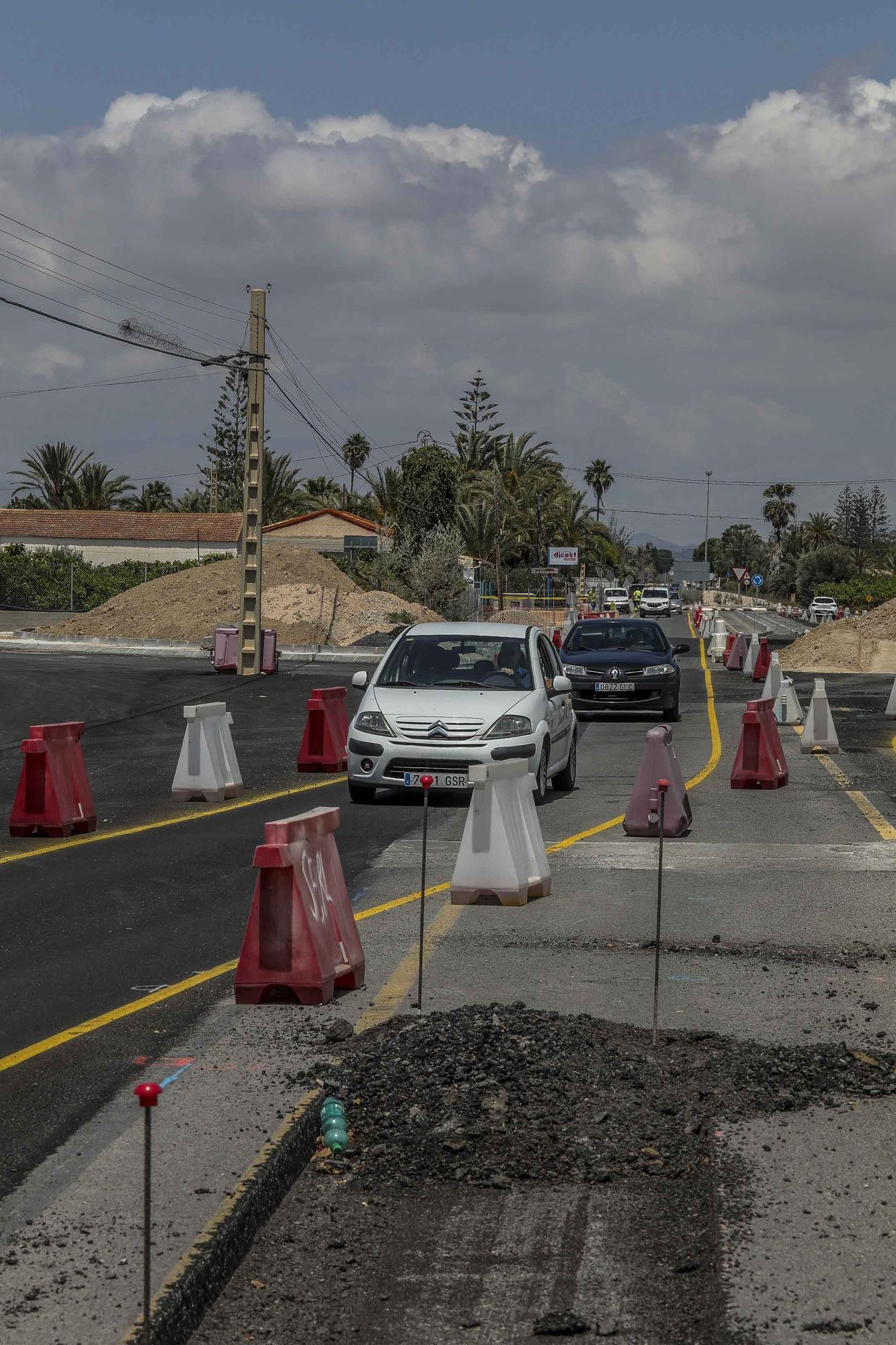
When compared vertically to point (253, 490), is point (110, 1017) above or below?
below

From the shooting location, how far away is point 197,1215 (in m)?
4.38

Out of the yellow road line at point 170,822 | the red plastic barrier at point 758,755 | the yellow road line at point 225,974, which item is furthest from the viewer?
the red plastic barrier at point 758,755

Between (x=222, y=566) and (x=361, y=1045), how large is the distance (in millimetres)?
53485

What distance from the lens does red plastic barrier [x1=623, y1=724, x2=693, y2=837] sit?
12219 millimetres

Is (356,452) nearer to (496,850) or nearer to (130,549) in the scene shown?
(130,549)

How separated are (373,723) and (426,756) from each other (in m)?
0.65

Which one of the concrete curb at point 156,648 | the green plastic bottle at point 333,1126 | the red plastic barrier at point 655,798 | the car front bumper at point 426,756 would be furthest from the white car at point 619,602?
the green plastic bottle at point 333,1126

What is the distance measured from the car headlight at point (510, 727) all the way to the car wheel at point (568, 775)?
4.81 feet

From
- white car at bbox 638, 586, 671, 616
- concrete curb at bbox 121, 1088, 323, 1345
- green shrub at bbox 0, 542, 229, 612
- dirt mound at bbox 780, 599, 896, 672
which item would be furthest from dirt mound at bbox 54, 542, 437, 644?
concrete curb at bbox 121, 1088, 323, 1345

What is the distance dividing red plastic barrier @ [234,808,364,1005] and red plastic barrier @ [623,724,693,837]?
217 inches

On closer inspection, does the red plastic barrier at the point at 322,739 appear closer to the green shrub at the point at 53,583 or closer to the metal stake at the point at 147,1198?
the metal stake at the point at 147,1198

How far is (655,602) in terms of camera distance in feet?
323

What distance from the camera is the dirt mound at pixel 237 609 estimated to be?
51.8 m

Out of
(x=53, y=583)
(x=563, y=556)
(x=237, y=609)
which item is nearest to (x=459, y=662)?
(x=237, y=609)
